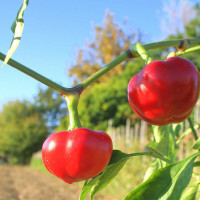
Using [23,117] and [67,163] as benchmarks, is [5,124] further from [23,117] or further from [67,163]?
[67,163]

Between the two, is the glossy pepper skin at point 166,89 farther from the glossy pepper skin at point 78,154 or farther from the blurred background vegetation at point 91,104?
the blurred background vegetation at point 91,104

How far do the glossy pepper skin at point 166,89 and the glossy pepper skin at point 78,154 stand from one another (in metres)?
0.07

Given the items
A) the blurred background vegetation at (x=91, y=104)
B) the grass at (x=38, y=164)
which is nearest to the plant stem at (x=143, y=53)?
the blurred background vegetation at (x=91, y=104)

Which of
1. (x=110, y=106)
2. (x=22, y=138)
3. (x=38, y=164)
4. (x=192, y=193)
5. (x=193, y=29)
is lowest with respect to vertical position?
(x=38, y=164)

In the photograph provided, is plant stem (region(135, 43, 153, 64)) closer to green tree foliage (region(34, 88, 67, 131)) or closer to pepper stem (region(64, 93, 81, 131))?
pepper stem (region(64, 93, 81, 131))

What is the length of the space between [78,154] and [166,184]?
12cm

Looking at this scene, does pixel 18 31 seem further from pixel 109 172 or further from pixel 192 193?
pixel 192 193

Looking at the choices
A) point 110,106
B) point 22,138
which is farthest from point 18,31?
point 22,138

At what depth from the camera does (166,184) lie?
0.36m

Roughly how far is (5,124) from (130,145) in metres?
12.0

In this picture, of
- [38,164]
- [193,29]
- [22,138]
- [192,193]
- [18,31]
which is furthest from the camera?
[22,138]

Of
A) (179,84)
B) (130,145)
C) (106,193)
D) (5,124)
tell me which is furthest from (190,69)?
(5,124)

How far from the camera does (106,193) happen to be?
489 cm

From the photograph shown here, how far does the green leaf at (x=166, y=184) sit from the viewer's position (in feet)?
1.13
